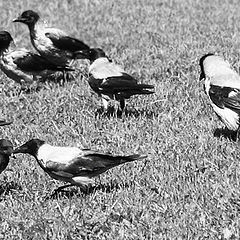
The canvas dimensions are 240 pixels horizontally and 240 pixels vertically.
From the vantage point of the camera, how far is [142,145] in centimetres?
808

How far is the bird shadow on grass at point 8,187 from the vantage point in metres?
6.90

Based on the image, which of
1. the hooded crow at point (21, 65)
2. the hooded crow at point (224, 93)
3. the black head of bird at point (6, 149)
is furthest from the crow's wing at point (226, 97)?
the hooded crow at point (21, 65)

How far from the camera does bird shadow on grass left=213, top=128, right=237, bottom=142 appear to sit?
8.15 meters

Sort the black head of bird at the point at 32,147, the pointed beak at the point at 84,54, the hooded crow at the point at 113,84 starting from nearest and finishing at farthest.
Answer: the black head of bird at the point at 32,147 → the hooded crow at the point at 113,84 → the pointed beak at the point at 84,54

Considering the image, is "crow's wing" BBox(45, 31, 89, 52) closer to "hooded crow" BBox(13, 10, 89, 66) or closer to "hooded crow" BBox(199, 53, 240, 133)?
"hooded crow" BBox(13, 10, 89, 66)

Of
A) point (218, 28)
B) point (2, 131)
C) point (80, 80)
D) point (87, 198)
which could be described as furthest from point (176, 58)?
point (87, 198)

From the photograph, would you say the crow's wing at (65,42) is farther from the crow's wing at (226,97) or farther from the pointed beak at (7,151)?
the pointed beak at (7,151)

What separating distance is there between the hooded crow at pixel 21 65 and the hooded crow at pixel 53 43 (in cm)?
64

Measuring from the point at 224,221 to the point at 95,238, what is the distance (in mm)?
1032

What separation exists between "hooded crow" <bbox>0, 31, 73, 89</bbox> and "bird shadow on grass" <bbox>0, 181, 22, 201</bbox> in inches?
170

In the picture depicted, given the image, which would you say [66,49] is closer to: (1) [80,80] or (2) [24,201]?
(1) [80,80]

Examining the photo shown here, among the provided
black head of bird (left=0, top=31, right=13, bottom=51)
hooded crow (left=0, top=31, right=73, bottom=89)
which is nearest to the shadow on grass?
hooded crow (left=0, top=31, right=73, bottom=89)

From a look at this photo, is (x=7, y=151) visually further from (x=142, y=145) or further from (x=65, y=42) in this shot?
(x=65, y=42)

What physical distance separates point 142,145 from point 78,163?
5.16 ft
